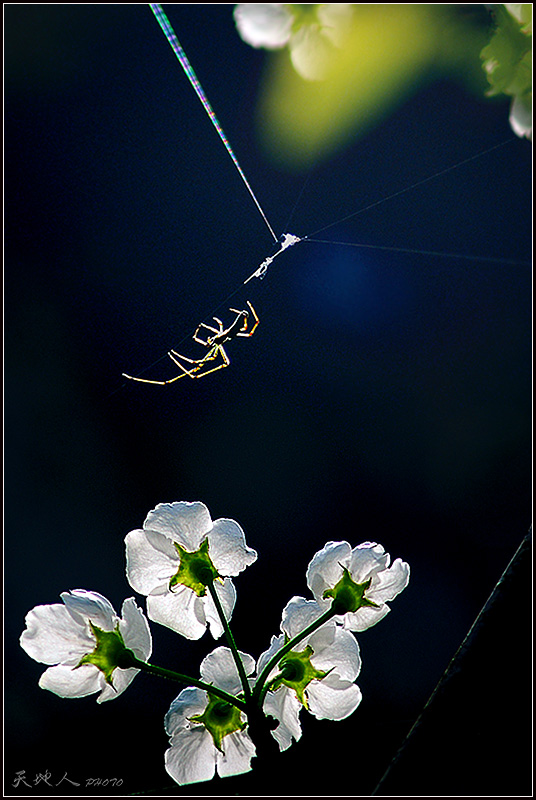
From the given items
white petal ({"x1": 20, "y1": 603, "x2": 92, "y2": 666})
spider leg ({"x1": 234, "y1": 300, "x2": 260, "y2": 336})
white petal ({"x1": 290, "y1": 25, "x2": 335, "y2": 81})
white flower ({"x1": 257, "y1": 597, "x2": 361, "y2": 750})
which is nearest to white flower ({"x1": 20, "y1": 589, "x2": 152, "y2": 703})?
white petal ({"x1": 20, "y1": 603, "x2": 92, "y2": 666})

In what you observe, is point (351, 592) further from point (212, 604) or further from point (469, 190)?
point (469, 190)

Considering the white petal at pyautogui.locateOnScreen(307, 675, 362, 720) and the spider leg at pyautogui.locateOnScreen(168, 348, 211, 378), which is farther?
the spider leg at pyautogui.locateOnScreen(168, 348, 211, 378)

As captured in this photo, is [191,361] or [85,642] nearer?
[85,642]

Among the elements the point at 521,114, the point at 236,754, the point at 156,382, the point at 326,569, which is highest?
the point at 156,382

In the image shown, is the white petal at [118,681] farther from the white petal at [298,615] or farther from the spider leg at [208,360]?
the spider leg at [208,360]

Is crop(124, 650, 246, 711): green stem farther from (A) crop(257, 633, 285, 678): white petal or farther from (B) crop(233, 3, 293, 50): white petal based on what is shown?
(B) crop(233, 3, 293, 50): white petal

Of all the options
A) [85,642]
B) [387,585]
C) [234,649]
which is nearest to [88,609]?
[85,642]

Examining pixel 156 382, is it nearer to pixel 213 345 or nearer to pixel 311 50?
pixel 213 345
